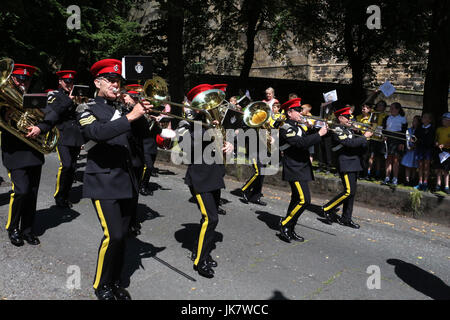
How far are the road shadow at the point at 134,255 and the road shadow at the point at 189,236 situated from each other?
373 millimetres

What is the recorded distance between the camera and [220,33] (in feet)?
71.1

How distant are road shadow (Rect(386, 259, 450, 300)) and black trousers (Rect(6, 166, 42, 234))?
4934mm

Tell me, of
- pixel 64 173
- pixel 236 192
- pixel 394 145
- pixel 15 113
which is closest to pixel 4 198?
pixel 64 173

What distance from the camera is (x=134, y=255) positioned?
5.59 metres

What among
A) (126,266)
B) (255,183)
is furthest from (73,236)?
(255,183)

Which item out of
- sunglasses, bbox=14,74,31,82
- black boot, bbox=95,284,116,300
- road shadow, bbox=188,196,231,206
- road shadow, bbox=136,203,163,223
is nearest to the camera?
black boot, bbox=95,284,116,300

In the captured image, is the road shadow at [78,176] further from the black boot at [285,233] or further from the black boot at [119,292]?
the black boot at [119,292]

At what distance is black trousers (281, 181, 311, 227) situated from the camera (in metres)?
6.52

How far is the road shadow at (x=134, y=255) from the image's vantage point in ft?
16.3

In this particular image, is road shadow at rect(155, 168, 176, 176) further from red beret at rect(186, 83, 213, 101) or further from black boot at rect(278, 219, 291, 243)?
red beret at rect(186, 83, 213, 101)

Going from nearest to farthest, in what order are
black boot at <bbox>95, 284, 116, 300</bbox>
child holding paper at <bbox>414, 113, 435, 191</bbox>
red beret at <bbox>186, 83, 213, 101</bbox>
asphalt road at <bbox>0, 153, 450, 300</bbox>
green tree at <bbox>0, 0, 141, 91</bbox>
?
black boot at <bbox>95, 284, 116, 300</bbox>, asphalt road at <bbox>0, 153, 450, 300</bbox>, red beret at <bbox>186, 83, 213, 101</bbox>, child holding paper at <bbox>414, 113, 435, 191</bbox>, green tree at <bbox>0, 0, 141, 91</bbox>

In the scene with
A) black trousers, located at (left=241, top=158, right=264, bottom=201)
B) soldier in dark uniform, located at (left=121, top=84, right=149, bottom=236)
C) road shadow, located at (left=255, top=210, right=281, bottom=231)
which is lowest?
road shadow, located at (left=255, top=210, right=281, bottom=231)

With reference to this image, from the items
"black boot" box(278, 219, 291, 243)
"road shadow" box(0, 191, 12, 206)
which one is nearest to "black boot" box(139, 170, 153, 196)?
"road shadow" box(0, 191, 12, 206)

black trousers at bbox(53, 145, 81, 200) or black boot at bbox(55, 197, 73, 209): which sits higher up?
black trousers at bbox(53, 145, 81, 200)
